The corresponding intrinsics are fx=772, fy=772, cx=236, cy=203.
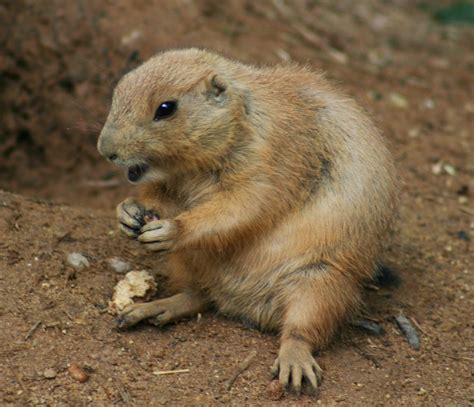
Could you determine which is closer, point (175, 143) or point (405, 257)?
point (175, 143)

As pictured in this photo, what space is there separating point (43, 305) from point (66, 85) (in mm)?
3638

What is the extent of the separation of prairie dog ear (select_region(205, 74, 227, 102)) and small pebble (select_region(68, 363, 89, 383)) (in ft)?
5.64

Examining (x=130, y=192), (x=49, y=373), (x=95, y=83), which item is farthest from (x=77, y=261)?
(x=95, y=83)

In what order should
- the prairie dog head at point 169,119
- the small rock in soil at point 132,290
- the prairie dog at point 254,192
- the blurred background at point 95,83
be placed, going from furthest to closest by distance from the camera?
the blurred background at point 95,83 → the small rock in soil at point 132,290 → the prairie dog at point 254,192 → the prairie dog head at point 169,119

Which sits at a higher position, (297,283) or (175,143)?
(175,143)

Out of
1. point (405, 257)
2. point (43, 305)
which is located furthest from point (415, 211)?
point (43, 305)

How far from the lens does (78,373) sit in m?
4.20

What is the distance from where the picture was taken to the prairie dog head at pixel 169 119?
433cm

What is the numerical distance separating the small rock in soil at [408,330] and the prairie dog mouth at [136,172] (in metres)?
2.02

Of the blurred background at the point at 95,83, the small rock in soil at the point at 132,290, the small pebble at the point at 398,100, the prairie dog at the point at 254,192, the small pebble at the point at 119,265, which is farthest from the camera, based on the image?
the small pebble at the point at 398,100

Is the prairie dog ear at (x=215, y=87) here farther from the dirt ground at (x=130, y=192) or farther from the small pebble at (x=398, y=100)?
the small pebble at (x=398, y=100)

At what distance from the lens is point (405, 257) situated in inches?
238

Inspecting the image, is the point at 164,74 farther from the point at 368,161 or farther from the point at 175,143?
the point at 368,161

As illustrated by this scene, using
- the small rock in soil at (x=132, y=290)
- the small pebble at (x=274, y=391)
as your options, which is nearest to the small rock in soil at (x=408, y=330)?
the small pebble at (x=274, y=391)
